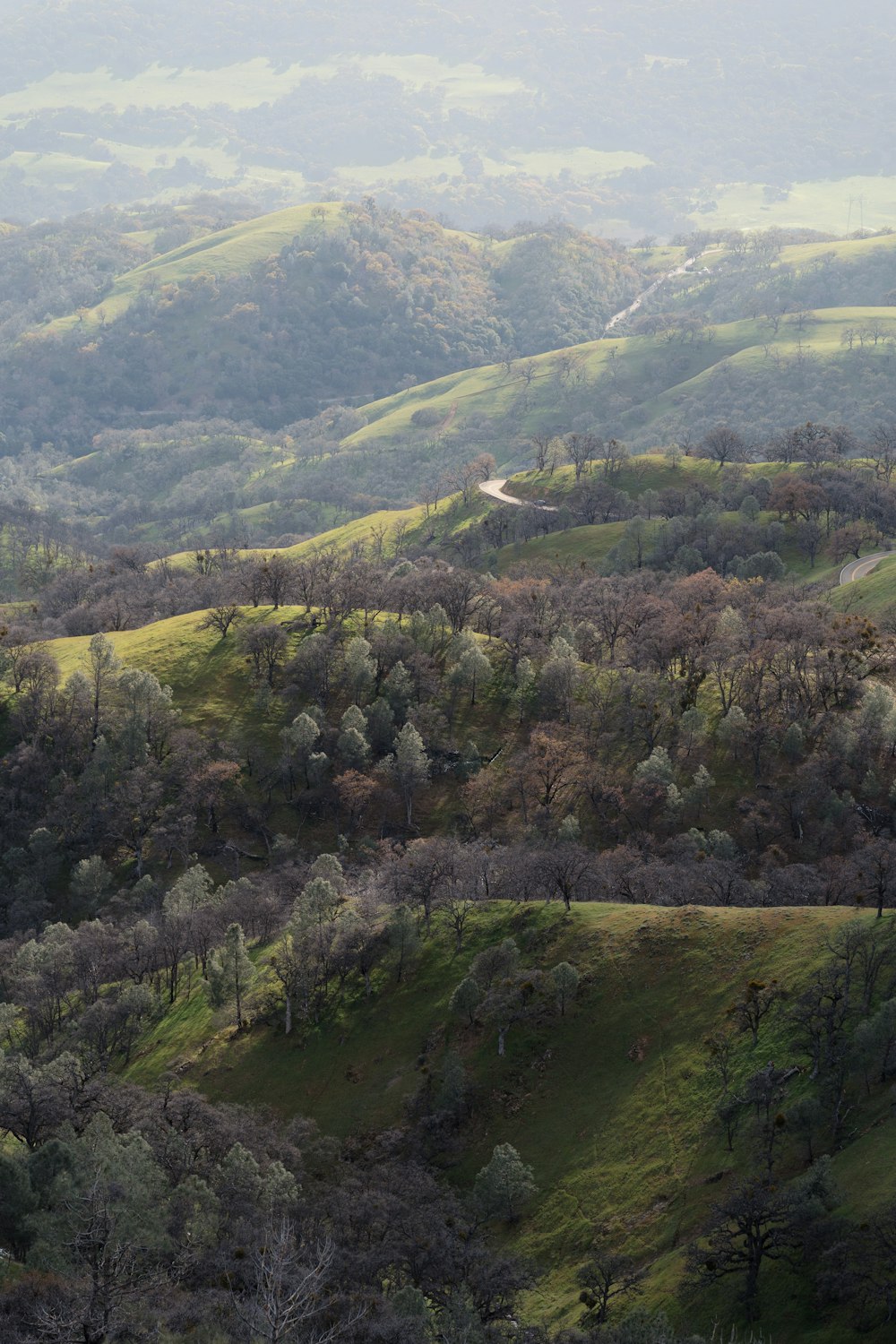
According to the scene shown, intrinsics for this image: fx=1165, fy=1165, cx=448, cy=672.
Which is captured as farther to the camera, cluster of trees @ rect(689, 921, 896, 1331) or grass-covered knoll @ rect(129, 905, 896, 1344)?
grass-covered knoll @ rect(129, 905, 896, 1344)

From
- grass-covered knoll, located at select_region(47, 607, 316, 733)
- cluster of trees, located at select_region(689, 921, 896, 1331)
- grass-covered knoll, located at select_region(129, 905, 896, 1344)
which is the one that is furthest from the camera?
grass-covered knoll, located at select_region(47, 607, 316, 733)

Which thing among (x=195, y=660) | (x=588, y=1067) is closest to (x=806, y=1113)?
(x=588, y=1067)

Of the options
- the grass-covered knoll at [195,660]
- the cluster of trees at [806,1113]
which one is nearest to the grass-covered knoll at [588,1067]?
the cluster of trees at [806,1113]

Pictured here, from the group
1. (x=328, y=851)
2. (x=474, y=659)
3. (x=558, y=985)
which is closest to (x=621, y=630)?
(x=474, y=659)

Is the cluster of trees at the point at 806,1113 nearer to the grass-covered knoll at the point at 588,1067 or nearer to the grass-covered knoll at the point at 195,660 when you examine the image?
the grass-covered knoll at the point at 588,1067

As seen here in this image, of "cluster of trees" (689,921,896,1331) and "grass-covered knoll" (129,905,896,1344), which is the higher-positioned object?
"cluster of trees" (689,921,896,1331)

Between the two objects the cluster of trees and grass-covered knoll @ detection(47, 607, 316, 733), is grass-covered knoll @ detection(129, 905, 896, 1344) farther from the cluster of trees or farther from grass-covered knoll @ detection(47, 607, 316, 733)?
grass-covered knoll @ detection(47, 607, 316, 733)

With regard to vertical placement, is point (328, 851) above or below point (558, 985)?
below

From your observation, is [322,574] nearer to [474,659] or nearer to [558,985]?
[474,659]

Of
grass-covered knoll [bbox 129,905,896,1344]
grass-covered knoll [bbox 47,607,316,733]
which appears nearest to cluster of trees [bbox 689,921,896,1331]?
grass-covered knoll [bbox 129,905,896,1344]
